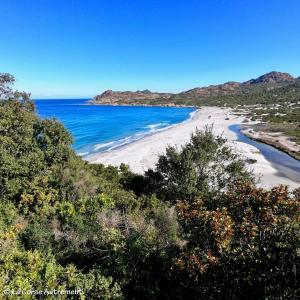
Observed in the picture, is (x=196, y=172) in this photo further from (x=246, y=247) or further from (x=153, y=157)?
(x=153, y=157)

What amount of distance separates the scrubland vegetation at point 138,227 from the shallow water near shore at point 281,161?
18204mm

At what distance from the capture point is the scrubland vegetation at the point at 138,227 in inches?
322

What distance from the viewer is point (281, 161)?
146 ft

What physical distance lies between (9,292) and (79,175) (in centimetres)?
1361

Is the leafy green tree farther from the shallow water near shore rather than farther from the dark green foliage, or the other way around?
the shallow water near shore

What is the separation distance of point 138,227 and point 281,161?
36140mm

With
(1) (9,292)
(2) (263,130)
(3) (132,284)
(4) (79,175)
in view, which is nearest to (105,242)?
(3) (132,284)

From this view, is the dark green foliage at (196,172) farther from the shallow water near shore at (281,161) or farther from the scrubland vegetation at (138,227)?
the shallow water near shore at (281,161)

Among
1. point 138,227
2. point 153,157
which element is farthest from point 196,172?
point 153,157

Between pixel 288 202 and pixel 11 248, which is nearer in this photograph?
pixel 288 202

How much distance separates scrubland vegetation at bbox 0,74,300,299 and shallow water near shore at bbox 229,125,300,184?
59.7 feet

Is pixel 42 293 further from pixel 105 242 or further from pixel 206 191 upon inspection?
pixel 206 191

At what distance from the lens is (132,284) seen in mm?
11508

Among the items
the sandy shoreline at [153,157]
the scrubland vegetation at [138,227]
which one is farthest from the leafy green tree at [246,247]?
the sandy shoreline at [153,157]
